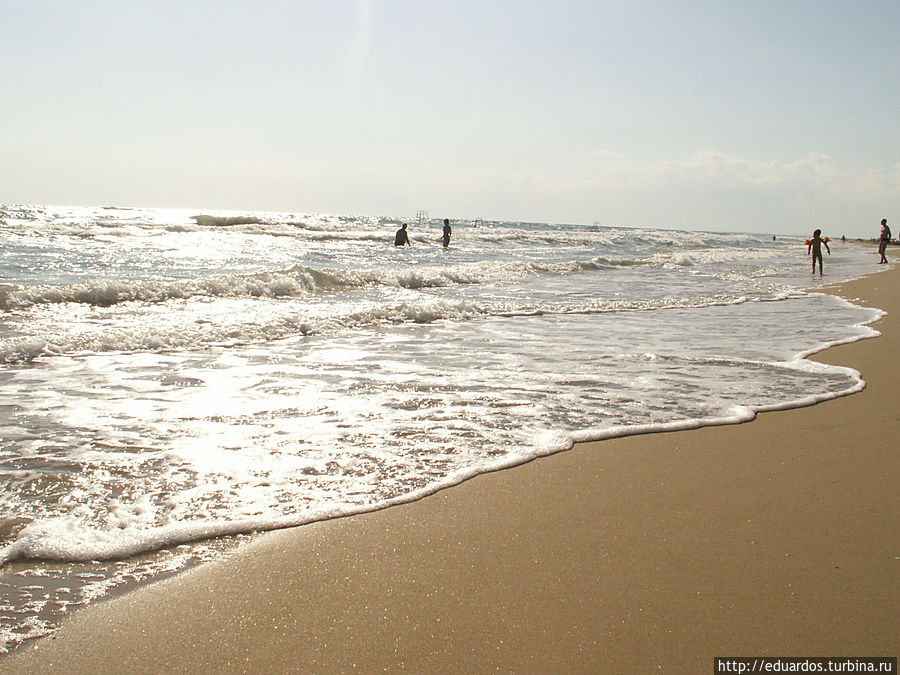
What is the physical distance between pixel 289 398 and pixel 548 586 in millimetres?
3050

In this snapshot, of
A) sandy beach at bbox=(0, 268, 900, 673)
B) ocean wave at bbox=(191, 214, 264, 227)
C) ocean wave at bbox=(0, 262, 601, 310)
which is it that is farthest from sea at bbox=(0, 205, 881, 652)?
ocean wave at bbox=(191, 214, 264, 227)

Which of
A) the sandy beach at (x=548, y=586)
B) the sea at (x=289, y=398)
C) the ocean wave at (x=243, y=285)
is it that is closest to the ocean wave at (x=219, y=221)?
the ocean wave at (x=243, y=285)

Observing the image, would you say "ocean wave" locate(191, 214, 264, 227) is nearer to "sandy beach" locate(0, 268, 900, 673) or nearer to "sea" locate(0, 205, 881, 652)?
"sea" locate(0, 205, 881, 652)

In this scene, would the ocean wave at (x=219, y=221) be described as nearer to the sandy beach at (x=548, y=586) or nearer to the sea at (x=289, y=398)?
the sea at (x=289, y=398)

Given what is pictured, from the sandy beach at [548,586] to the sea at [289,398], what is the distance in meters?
0.22

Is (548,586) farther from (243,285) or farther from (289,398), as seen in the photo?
(243,285)

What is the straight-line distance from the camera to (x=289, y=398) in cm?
478

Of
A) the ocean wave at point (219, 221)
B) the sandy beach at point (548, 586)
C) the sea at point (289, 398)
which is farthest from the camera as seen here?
the ocean wave at point (219, 221)

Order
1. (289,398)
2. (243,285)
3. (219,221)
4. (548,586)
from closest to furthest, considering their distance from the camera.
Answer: (548,586)
(289,398)
(243,285)
(219,221)

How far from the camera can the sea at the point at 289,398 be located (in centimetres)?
266

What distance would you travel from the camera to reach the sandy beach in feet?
6.17

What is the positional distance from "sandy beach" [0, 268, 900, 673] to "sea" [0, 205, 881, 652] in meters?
0.22

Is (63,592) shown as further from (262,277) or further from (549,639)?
(262,277)

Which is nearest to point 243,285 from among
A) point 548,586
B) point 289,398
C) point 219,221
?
point 289,398
